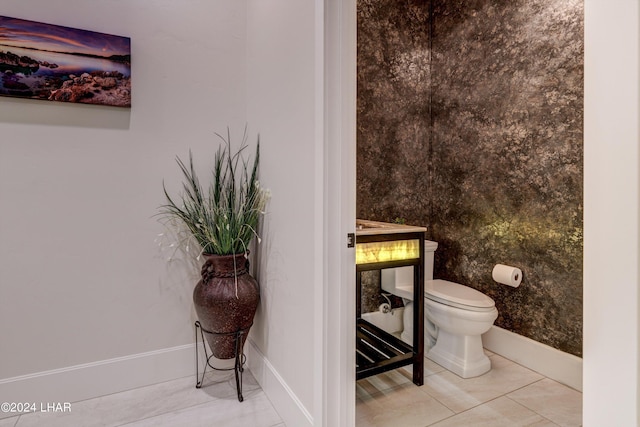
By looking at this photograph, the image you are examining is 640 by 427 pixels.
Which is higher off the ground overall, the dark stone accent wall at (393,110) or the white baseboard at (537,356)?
the dark stone accent wall at (393,110)

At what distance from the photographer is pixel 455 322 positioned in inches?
83.9

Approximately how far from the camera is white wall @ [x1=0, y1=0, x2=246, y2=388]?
1.75 m

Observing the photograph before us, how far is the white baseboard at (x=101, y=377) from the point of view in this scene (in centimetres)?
177

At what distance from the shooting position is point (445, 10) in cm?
276

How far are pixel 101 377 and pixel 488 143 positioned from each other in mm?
2868

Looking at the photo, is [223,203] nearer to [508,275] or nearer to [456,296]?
[456,296]

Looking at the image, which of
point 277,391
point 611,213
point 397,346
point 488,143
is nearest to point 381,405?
point 397,346

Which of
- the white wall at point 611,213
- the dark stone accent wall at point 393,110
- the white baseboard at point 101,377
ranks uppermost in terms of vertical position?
the dark stone accent wall at point 393,110

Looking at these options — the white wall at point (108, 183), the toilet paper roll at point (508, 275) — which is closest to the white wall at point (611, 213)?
the toilet paper roll at point (508, 275)

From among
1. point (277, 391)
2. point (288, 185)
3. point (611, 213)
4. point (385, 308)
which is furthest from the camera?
point (385, 308)

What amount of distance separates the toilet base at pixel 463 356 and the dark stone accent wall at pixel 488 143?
39 centimetres

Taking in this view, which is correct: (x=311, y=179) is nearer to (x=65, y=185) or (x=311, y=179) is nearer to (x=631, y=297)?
(x=631, y=297)

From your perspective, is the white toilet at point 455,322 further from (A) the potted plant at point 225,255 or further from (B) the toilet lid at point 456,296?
(A) the potted plant at point 225,255

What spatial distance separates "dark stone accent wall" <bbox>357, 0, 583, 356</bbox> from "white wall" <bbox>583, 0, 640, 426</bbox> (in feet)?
5.62
